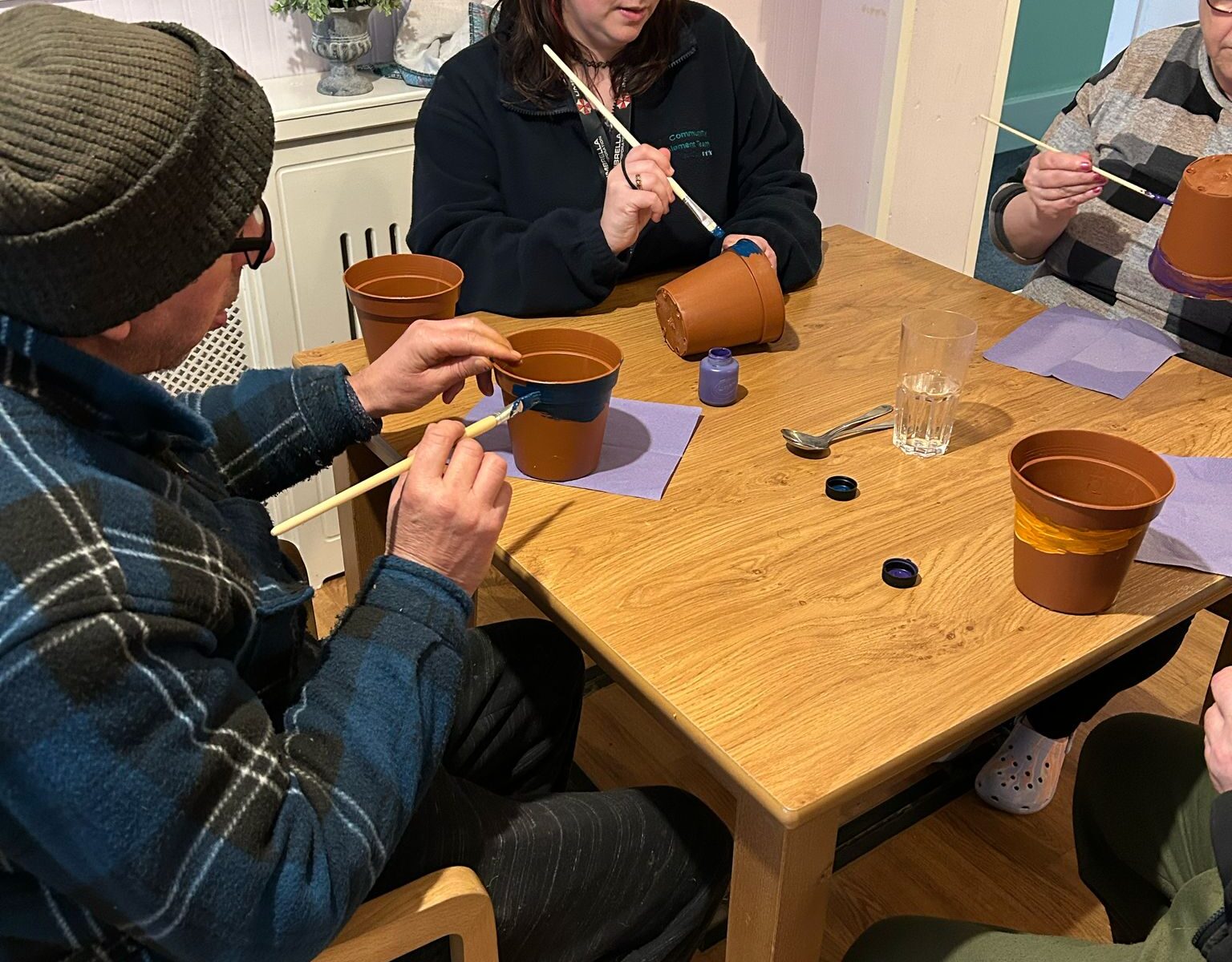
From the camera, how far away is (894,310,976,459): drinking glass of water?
1321 millimetres

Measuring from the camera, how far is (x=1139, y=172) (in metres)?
1.79

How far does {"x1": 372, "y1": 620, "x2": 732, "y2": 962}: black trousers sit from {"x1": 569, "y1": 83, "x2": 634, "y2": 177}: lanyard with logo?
2.97ft

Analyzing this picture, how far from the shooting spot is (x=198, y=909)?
0.74m

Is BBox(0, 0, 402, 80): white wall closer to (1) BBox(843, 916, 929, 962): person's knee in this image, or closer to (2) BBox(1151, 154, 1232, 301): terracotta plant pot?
(2) BBox(1151, 154, 1232, 301): terracotta plant pot

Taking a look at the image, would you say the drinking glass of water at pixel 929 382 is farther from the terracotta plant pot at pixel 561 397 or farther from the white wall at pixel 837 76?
the white wall at pixel 837 76

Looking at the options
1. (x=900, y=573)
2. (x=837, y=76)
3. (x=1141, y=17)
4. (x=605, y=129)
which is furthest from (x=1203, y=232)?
(x=1141, y=17)

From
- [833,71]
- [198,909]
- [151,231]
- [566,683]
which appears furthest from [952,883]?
[833,71]

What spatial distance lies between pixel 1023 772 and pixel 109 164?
5.44 ft

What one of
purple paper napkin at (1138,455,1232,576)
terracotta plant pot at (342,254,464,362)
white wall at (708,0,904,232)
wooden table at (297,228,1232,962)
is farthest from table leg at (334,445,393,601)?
white wall at (708,0,904,232)

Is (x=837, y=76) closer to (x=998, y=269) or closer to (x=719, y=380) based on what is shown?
(x=998, y=269)

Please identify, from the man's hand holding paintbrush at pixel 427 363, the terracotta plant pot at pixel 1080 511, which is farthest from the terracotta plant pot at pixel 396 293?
the terracotta plant pot at pixel 1080 511

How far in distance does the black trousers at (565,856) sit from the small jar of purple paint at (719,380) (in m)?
0.47

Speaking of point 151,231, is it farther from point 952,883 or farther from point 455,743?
point 952,883

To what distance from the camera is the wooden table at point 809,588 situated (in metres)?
0.93
